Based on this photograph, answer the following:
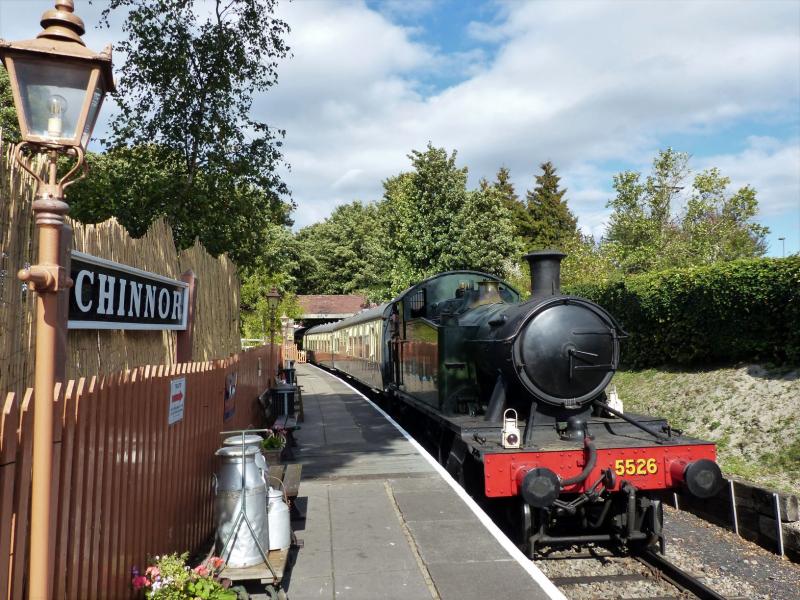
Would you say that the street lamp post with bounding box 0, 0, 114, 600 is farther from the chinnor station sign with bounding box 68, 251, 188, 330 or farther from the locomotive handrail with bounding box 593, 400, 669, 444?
the locomotive handrail with bounding box 593, 400, 669, 444

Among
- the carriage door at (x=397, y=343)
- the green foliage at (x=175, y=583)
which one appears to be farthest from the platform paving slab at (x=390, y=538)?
the carriage door at (x=397, y=343)

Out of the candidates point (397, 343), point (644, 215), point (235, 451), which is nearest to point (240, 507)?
point (235, 451)

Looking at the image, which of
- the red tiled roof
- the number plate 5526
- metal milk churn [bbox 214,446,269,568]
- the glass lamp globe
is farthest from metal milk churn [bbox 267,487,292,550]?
the red tiled roof

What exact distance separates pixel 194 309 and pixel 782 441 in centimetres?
868

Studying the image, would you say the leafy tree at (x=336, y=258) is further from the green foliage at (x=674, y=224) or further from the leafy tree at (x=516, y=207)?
the green foliage at (x=674, y=224)

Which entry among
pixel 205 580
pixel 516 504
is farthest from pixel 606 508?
pixel 205 580

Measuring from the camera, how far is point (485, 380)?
7.70m

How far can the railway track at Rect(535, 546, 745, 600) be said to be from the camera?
546cm

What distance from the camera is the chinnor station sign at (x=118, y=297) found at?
382 cm

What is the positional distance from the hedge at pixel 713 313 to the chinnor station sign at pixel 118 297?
8.64 metres

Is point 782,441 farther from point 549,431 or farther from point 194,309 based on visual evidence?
point 194,309

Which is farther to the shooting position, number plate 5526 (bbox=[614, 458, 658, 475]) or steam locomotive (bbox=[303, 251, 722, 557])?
number plate 5526 (bbox=[614, 458, 658, 475])

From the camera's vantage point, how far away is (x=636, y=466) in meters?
6.06

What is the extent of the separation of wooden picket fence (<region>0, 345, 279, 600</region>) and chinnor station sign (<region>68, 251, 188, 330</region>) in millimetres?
466
